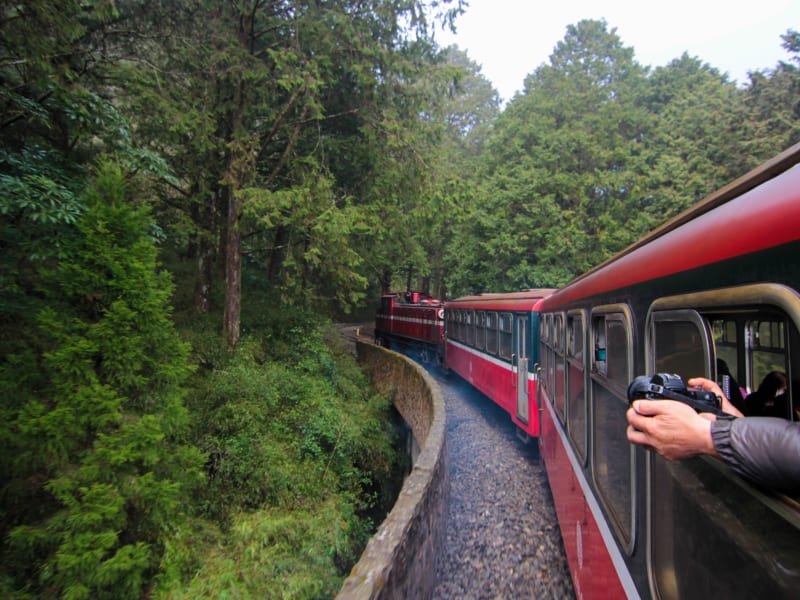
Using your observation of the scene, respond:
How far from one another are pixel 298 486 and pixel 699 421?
657 cm

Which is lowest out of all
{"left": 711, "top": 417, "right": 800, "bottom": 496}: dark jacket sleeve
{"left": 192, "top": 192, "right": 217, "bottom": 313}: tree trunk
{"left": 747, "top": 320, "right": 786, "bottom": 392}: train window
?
{"left": 711, "top": 417, "right": 800, "bottom": 496}: dark jacket sleeve

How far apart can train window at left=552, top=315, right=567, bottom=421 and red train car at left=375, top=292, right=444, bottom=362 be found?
10.2 metres

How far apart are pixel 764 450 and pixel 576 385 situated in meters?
2.60

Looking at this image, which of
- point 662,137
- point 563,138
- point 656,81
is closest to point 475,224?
point 563,138

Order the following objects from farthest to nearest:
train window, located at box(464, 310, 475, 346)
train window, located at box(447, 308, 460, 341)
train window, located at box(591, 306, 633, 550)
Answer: train window, located at box(447, 308, 460, 341) → train window, located at box(464, 310, 475, 346) → train window, located at box(591, 306, 633, 550)

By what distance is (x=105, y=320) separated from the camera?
4.48 metres

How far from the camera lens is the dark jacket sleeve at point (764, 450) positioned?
835 mm

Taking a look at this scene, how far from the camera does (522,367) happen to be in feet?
24.2

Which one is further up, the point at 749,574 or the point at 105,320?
the point at 105,320

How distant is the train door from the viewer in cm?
724

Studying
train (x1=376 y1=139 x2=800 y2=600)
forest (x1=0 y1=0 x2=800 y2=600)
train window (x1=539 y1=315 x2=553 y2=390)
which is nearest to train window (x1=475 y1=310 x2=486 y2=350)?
forest (x1=0 y1=0 x2=800 y2=600)

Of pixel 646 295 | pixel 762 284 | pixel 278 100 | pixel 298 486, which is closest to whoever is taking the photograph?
pixel 762 284

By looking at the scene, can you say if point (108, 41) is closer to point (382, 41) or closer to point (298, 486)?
point (382, 41)

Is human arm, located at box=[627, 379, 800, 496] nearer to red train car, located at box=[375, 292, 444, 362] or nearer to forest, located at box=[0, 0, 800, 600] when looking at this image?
forest, located at box=[0, 0, 800, 600]
